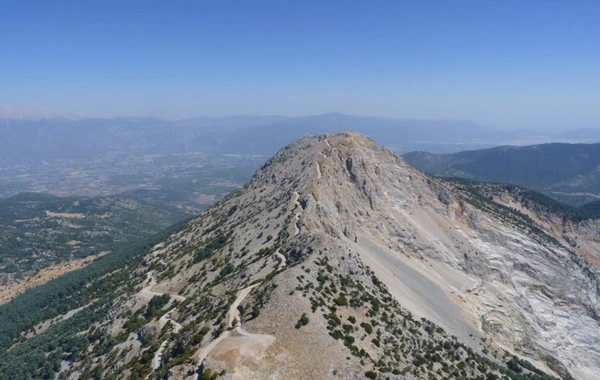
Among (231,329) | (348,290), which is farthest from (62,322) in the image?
(348,290)

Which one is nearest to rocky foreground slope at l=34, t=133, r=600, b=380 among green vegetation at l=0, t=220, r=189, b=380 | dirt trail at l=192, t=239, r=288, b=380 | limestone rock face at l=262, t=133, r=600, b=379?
dirt trail at l=192, t=239, r=288, b=380

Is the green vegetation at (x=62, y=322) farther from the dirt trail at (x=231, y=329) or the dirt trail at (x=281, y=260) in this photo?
the dirt trail at (x=231, y=329)

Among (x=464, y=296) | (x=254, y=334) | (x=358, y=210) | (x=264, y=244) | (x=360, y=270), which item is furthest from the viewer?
(x=358, y=210)

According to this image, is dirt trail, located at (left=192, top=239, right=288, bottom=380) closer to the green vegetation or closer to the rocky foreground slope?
the rocky foreground slope

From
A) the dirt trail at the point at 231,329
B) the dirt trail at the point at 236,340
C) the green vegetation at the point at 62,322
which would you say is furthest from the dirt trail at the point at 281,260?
the green vegetation at the point at 62,322

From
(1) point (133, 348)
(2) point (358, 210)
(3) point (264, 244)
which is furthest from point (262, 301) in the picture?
(2) point (358, 210)

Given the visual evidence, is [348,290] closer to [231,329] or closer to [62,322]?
[231,329]

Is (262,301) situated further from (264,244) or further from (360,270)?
(264,244)

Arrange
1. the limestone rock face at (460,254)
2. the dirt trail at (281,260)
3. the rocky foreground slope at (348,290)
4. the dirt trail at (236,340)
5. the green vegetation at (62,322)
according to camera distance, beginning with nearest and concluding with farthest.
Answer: the dirt trail at (236,340), the rocky foreground slope at (348,290), the dirt trail at (281,260), the green vegetation at (62,322), the limestone rock face at (460,254)

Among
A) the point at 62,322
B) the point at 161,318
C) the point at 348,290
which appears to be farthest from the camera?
the point at 62,322
